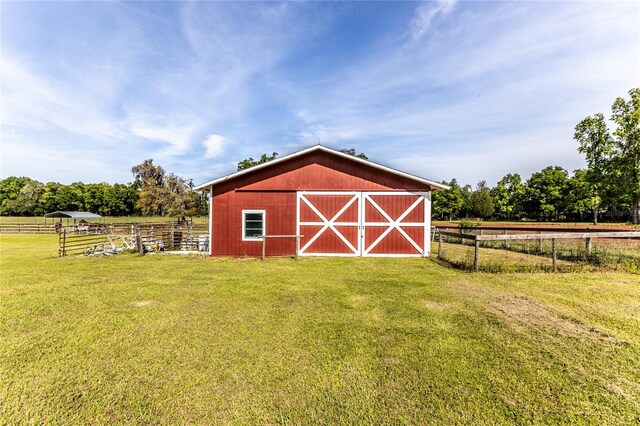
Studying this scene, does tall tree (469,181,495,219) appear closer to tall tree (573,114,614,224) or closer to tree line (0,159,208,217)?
tall tree (573,114,614,224)

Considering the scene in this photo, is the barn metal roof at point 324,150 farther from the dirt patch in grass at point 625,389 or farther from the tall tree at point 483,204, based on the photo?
the tall tree at point 483,204

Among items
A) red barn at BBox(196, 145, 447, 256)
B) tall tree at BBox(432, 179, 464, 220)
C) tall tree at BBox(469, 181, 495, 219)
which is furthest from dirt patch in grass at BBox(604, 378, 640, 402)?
tall tree at BBox(432, 179, 464, 220)

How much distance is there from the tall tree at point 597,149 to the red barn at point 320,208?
654 inches

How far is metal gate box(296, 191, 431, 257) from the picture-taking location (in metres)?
12.4

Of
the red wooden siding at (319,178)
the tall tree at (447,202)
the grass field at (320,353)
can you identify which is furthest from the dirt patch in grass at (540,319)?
the tall tree at (447,202)

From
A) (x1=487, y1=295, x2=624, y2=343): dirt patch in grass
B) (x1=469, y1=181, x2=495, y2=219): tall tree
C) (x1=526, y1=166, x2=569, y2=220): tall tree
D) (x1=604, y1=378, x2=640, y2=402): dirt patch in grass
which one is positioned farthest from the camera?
(x1=469, y1=181, x2=495, y2=219): tall tree

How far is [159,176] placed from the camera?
47.0 metres

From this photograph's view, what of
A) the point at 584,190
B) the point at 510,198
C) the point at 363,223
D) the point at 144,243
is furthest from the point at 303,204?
the point at 510,198

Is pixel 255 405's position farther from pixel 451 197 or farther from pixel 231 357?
pixel 451 197

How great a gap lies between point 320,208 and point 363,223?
6.62 feet

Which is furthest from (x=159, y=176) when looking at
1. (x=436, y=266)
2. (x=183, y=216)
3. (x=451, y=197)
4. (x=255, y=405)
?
(x=451, y=197)

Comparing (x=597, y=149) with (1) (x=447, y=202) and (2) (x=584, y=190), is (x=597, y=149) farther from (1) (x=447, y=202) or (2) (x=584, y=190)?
(1) (x=447, y=202)

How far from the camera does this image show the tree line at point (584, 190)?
1889cm

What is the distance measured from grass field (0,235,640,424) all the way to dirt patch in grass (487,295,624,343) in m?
0.04
